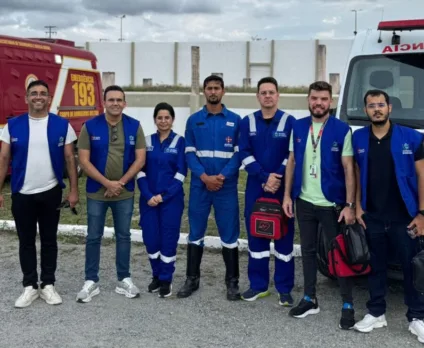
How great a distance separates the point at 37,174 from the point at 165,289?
1512 mm

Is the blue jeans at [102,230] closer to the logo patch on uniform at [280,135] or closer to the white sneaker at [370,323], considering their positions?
the logo patch on uniform at [280,135]

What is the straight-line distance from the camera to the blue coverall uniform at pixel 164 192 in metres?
4.87

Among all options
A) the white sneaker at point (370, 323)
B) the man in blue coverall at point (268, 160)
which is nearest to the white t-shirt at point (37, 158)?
the man in blue coverall at point (268, 160)

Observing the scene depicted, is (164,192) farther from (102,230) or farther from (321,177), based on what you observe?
(321,177)

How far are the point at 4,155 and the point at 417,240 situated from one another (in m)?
3.38

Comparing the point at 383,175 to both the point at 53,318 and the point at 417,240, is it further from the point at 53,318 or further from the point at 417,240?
the point at 53,318

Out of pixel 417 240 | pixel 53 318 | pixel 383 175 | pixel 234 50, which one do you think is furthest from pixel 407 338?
pixel 234 50

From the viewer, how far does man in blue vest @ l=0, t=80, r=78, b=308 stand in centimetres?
457

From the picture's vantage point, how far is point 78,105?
38.3ft

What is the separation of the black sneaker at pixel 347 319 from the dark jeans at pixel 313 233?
0.08 m

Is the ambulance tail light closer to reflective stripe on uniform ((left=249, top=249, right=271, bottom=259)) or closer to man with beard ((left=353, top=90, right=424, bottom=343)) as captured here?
man with beard ((left=353, top=90, right=424, bottom=343))

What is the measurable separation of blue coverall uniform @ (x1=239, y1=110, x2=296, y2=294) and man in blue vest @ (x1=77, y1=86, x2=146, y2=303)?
0.94 metres

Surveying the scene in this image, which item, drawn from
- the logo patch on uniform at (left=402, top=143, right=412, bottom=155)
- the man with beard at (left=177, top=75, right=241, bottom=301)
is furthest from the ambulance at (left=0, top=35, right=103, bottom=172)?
the logo patch on uniform at (left=402, top=143, right=412, bottom=155)

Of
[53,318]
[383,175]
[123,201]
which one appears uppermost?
[383,175]
